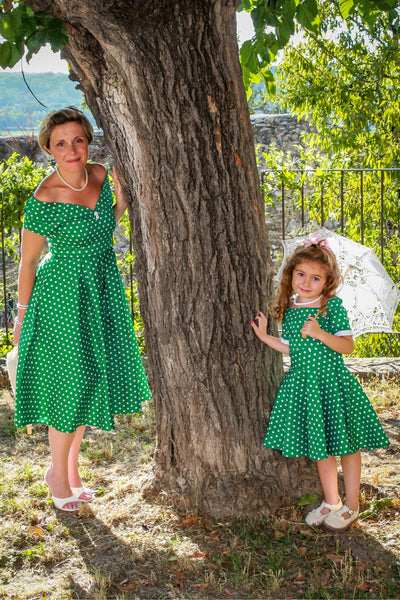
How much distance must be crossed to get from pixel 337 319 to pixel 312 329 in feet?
0.43

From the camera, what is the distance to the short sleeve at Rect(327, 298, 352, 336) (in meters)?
2.67

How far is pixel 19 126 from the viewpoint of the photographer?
463 inches

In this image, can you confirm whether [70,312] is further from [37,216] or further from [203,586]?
[203,586]

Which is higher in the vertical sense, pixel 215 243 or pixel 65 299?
pixel 215 243

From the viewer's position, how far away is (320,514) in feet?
8.89

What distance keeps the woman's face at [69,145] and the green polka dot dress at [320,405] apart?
1.19 metres

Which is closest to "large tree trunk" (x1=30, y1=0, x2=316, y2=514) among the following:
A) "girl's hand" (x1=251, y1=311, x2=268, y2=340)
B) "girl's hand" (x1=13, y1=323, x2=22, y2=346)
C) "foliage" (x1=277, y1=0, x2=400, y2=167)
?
"girl's hand" (x1=251, y1=311, x2=268, y2=340)

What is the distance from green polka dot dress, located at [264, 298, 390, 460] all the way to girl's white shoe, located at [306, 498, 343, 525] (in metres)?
0.24

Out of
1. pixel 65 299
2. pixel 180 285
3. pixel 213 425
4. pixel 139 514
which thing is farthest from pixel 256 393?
pixel 65 299

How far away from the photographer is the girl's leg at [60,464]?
2986 millimetres

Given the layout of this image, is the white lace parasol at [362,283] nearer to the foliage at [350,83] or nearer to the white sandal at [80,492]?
the white sandal at [80,492]

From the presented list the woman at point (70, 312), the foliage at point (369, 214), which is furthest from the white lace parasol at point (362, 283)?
the foliage at point (369, 214)

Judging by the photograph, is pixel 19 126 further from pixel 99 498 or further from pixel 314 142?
pixel 99 498

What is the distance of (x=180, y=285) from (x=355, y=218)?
6.23 m
